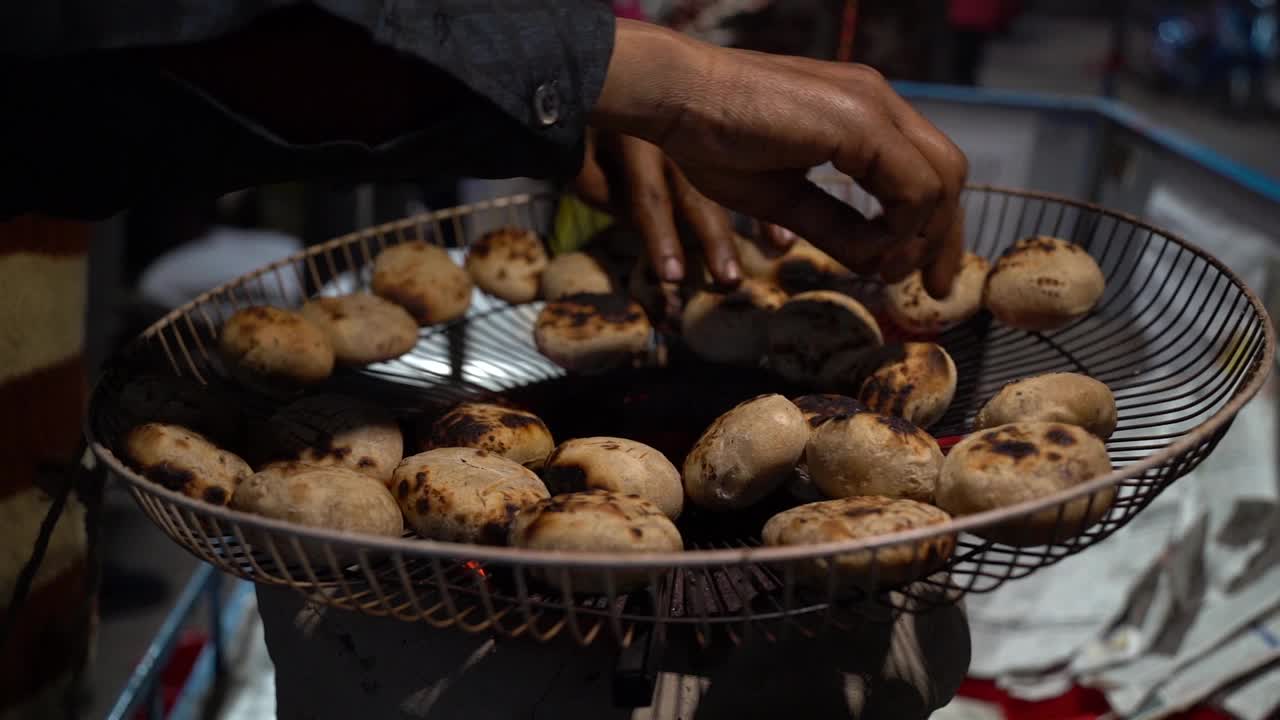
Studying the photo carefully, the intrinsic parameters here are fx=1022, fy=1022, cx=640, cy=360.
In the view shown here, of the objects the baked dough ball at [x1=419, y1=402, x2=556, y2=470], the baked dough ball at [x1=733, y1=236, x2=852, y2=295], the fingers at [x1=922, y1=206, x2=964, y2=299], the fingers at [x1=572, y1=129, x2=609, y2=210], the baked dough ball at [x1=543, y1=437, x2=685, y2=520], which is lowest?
the baked dough ball at [x1=419, y1=402, x2=556, y2=470]

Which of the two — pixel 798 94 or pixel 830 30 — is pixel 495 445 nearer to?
pixel 798 94

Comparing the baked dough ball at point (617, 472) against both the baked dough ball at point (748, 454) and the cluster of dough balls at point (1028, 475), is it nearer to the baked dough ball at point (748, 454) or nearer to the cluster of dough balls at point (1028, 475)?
the baked dough ball at point (748, 454)

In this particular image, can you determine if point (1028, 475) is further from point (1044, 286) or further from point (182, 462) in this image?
point (182, 462)

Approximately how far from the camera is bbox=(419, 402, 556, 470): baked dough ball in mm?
944

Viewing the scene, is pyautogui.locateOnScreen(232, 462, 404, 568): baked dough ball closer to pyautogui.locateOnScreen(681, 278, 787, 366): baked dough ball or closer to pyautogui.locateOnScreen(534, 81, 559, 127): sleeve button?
pyautogui.locateOnScreen(534, 81, 559, 127): sleeve button

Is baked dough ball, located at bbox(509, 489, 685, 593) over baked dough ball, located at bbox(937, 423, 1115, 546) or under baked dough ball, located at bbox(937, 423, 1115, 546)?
under

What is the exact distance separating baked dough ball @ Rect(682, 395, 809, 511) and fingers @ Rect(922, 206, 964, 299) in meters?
0.32

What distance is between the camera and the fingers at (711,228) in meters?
1.18

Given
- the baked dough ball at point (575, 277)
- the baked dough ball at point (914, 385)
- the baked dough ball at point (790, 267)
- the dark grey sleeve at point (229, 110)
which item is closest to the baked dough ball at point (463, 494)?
the dark grey sleeve at point (229, 110)

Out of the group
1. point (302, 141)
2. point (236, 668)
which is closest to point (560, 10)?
point (302, 141)

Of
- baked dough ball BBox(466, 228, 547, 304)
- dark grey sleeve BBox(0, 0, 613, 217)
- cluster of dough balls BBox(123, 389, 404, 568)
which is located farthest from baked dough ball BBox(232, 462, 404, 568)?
baked dough ball BBox(466, 228, 547, 304)

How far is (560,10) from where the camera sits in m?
0.82

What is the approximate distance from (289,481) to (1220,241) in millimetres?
1552

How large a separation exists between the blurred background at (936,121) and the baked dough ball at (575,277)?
1.23ft
